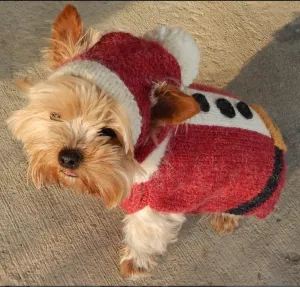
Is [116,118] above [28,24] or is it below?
above

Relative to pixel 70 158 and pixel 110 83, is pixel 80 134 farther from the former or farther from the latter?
pixel 110 83

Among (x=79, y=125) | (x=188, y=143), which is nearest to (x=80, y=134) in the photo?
(x=79, y=125)

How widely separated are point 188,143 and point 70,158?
477 mm

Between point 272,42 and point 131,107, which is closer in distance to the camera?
point 131,107

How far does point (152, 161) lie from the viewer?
6.31ft

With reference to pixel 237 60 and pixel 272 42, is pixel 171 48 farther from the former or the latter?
pixel 272 42

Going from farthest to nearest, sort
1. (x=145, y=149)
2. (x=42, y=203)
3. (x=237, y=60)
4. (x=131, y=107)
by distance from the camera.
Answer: (x=237, y=60) → (x=42, y=203) → (x=145, y=149) → (x=131, y=107)

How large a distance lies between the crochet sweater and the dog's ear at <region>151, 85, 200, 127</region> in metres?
0.04

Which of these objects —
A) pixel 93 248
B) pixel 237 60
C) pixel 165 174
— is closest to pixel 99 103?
pixel 165 174

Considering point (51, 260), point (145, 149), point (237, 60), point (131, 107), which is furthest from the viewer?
point (237, 60)

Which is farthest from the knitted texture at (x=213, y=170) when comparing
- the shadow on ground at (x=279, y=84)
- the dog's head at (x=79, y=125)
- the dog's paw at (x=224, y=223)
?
the shadow on ground at (x=279, y=84)

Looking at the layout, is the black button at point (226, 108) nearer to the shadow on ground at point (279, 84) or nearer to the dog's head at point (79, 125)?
the dog's head at point (79, 125)

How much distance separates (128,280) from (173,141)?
0.76 metres

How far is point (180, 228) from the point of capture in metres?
2.44
